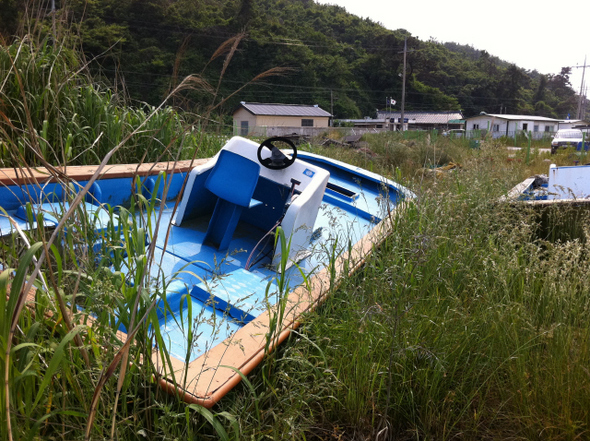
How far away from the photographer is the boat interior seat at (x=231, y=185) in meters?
2.99

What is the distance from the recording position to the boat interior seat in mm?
2990

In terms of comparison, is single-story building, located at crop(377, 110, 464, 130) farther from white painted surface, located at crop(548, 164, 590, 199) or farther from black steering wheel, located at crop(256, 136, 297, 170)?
black steering wheel, located at crop(256, 136, 297, 170)

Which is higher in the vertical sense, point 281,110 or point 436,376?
point 281,110

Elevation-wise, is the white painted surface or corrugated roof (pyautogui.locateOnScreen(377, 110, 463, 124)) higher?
corrugated roof (pyautogui.locateOnScreen(377, 110, 463, 124))

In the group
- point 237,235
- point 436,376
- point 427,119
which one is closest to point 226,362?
point 436,376

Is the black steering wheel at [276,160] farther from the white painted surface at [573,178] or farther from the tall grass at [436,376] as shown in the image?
the white painted surface at [573,178]

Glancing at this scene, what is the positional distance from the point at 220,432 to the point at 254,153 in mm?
2246

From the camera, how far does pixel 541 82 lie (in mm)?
85688

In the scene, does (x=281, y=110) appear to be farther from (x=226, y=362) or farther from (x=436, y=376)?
(x=226, y=362)

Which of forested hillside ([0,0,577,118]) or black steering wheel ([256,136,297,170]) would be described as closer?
black steering wheel ([256,136,297,170])

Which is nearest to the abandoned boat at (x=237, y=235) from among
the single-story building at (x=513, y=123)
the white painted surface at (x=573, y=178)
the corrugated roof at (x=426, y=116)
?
the white painted surface at (x=573, y=178)

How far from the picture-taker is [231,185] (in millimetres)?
3037

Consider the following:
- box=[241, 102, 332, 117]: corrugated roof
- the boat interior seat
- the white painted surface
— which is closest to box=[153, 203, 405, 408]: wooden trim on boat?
the boat interior seat

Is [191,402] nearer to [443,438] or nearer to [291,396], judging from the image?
[291,396]
